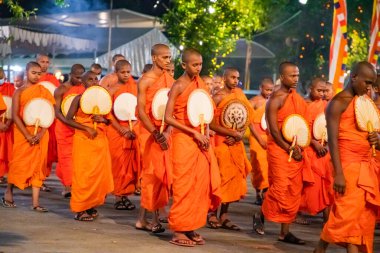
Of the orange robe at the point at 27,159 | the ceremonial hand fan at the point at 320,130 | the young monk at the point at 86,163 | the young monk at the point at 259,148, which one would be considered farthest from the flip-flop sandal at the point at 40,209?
the ceremonial hand fan at the point at 320,130

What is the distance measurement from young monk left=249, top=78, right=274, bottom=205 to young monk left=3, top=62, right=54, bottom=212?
10.8 feet

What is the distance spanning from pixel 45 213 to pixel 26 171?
63cm

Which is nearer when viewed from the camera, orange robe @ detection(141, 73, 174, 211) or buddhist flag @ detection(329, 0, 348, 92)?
orange robe @ detection(141, 73, 174, 211)

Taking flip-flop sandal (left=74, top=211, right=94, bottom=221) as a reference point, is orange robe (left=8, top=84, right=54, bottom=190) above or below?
above

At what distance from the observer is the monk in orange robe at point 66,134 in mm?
12747

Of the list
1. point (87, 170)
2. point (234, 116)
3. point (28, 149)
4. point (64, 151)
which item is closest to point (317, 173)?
point (234, 116)

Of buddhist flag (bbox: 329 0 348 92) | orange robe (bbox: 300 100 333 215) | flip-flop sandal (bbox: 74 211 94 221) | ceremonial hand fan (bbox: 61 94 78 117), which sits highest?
buddhist flag (bbox: 329 0 348 92)

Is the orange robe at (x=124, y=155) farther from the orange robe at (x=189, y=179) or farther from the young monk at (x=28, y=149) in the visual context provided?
the orange robe at (x=189, y=179)

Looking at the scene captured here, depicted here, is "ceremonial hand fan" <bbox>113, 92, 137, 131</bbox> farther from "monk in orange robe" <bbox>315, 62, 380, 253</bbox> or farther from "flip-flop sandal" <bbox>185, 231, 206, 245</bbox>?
"monk in orange robe" <bbox>315, 62, 380, 253</bbox>

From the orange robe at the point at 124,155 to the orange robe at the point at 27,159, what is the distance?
49.0 inches

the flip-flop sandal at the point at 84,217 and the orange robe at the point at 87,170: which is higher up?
the orange robe at the point at 87,170

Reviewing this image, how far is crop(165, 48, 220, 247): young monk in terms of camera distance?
9312 millimetres

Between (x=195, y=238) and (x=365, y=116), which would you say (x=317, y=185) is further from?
(x=365, y=116)

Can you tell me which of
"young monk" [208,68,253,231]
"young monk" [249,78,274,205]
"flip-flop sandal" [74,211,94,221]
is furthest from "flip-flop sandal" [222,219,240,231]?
"young monk" [249,78,274,205]
